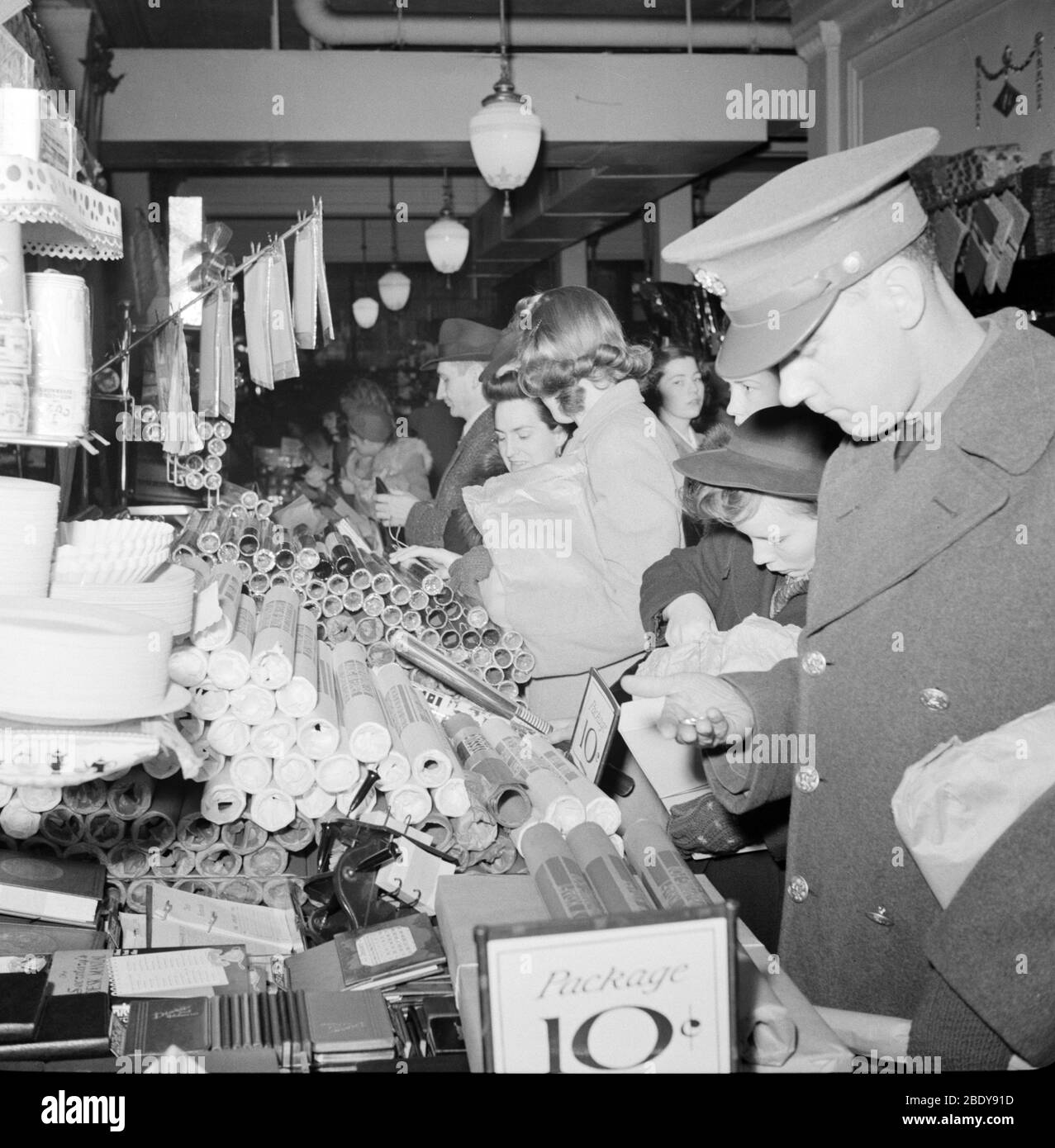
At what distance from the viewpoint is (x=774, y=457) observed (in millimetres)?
2174

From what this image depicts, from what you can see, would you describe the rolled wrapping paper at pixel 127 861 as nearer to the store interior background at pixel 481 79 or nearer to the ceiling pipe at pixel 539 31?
the store interior background at pixel 481 79

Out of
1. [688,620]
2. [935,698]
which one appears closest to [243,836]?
[688,620]

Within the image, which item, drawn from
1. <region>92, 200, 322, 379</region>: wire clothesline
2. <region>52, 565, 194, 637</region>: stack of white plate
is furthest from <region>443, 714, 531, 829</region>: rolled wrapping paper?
<region>92, 200, 322, 379</region>: wire clothesline

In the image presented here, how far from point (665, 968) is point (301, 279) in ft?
12.5

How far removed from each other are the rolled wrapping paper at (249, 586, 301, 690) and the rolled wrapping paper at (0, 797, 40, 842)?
0.43 metres

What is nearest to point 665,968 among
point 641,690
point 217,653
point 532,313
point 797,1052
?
point 797,1052

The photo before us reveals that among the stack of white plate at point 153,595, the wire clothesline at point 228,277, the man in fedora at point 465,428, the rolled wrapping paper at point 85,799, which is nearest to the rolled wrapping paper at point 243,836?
the rolled wrapping paper at point 85,799

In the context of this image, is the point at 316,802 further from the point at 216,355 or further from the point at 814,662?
the point at 216,355

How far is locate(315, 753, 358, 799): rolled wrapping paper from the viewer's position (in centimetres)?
195

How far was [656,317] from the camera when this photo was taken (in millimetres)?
6141

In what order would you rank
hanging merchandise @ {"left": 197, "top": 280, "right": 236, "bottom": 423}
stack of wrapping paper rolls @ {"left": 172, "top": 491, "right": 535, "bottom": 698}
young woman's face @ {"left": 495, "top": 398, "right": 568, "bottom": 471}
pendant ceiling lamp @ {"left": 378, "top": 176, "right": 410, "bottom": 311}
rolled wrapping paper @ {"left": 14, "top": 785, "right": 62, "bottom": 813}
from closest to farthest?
1. rolled wrapping paper @ {"left": 14, "top": 785, "right": 62, "bottom": 813}
2. stack of wrapping paper rolls @ {"left": 172, "top": 491, "right": 535, "bottom": 698}
3. young woman's face @ {"left": 495, "top": 398, "right": 568, "bottom": 471}
4. hanging merchandise @ {"left": 197, "top": 280, "right": 236, "bottom": 423}
5. pendant ceiling lamp @ {"left": 378, "top": 176, "right": 410, "bottom": 311}

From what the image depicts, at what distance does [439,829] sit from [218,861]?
42 cm

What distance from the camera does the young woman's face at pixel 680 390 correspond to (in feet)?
14.1

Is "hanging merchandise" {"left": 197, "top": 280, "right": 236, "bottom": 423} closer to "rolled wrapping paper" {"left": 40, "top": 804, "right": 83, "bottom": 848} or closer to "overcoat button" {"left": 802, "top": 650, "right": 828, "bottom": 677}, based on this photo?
"rolled wrapping paper" {"left": 40, "top": 804, "right": 83, "bottom": 848}
